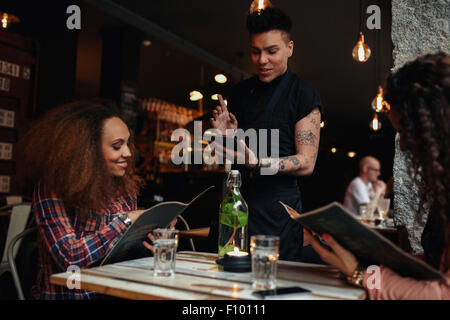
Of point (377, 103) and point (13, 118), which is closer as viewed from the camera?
point (13, 118)

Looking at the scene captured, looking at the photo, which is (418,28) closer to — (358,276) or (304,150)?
(304,150)

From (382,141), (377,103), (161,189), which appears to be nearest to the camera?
(377,103)

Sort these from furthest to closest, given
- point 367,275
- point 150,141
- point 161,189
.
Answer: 1. point 150,141
2. point 161,189
3. point 367,275

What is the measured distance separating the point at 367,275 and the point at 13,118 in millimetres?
4807

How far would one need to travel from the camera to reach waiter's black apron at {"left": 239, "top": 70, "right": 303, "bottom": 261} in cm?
185

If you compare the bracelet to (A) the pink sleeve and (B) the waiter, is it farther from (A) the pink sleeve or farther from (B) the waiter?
(B) the waiter

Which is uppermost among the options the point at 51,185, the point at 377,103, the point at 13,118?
the point at 377,103

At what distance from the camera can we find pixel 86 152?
1604 millimetres

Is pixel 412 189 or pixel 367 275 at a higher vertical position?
pixel 412 189

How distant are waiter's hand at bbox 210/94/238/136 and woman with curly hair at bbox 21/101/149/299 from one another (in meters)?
0.40

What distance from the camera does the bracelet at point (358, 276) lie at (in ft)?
3.71

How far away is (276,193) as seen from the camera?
188cm

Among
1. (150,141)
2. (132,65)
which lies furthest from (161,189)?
(150,141)
